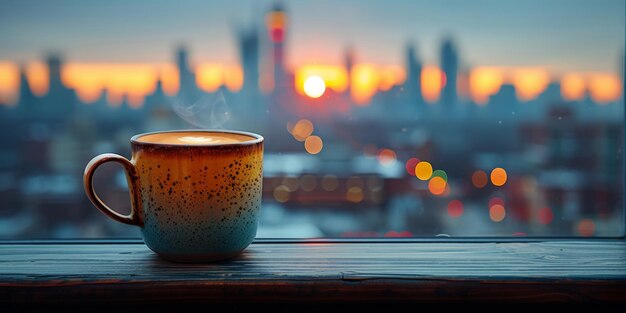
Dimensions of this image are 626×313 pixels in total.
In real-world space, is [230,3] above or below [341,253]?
above

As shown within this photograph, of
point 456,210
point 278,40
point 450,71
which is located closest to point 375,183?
point 456,210

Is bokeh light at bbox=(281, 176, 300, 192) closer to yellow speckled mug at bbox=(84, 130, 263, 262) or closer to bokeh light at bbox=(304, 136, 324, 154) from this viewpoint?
bokeh light at bbox=(304, 136, 324, 154)

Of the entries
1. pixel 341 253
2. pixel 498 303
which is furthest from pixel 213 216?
pixel 498 303

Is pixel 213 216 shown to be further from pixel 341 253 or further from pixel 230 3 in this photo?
pixel 230 3

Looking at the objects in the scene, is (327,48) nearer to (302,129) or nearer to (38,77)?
(302,129)

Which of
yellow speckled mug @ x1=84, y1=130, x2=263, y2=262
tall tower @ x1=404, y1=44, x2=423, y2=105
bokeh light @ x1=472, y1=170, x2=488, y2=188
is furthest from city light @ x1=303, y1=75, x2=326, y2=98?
bokeh light @ x1=472, y1=170, x2=488, y2=188

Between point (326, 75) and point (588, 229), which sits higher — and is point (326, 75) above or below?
above
